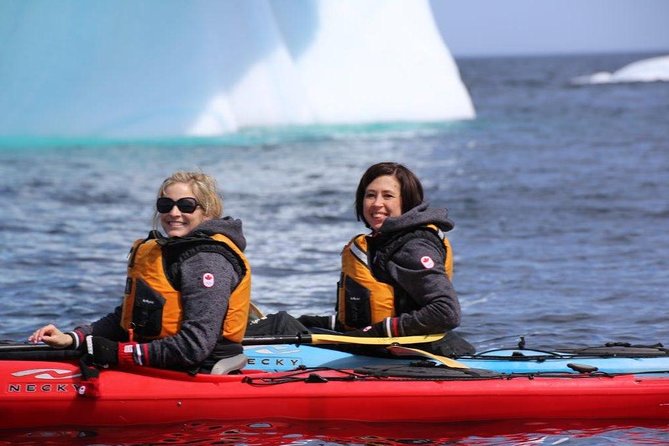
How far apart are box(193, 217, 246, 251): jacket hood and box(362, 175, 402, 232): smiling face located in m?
0.57

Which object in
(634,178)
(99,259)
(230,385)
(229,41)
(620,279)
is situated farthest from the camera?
(229,41)

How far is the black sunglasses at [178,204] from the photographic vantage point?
438 cm

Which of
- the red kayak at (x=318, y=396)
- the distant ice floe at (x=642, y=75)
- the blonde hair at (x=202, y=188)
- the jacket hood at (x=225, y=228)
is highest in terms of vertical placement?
the distant ice floe at (x=642, y=75)

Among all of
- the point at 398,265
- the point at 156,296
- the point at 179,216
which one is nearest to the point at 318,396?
the point at 398,265

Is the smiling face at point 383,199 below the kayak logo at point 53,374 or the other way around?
the other way around

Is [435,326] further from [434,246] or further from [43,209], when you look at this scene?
[43,209]

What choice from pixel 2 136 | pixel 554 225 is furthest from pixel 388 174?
pixel 2 136

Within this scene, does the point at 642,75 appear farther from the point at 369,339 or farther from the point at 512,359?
the point at 369,339

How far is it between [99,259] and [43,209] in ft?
9.84

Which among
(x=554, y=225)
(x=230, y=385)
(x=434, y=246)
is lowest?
(x=230, y=385)

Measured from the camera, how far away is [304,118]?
727 inches

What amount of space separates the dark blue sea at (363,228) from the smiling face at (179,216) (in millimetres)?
731

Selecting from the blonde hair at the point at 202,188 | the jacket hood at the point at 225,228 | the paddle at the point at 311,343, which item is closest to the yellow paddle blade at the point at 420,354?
the paddle at the point at 311,343

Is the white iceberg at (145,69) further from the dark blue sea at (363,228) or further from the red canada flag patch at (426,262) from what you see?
the red canada flag patch at (426,262)
